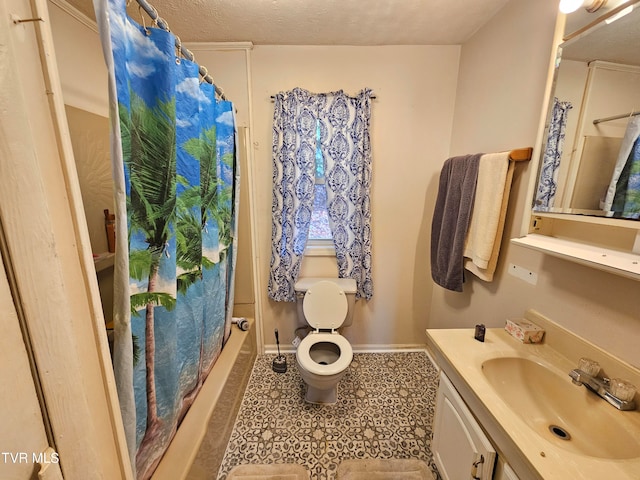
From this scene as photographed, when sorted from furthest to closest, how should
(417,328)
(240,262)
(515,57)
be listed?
(417,328), (240,262), (515,57)

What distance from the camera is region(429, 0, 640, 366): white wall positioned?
878 millimetres

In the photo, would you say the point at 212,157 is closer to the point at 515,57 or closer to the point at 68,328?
the point at 68,328

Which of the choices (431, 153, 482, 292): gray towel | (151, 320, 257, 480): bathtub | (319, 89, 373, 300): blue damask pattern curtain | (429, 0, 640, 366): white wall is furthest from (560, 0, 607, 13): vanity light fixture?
(151, 320, 257, 480): bathtub

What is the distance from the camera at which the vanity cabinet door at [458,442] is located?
0.83 metres

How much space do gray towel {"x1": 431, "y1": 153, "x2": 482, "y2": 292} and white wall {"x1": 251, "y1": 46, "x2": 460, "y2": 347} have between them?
0.26m

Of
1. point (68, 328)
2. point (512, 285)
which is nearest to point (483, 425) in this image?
point (512, 285)

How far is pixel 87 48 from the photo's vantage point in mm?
1369

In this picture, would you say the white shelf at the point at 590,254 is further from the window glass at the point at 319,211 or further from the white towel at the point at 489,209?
the window glass at the point at 319,211

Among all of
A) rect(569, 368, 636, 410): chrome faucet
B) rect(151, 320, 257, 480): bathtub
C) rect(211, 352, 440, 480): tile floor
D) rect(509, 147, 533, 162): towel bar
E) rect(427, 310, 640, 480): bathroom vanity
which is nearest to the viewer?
rect(427, 310, 640, 480): bathroom vanity

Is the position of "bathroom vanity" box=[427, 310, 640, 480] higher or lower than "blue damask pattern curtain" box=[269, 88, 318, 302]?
lower

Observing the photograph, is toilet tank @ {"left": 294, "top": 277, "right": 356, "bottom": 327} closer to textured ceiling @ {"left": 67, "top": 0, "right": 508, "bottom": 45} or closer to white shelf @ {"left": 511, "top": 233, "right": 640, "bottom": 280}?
white shelf @ {"left": 511, "top": 233, "right": 640, "bottom": 280}

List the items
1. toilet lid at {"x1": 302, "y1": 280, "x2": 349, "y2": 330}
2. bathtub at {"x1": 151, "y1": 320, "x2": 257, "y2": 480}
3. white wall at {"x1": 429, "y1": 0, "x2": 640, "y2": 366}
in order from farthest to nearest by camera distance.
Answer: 1. toilet lid at {"x1": 302, "y1": 280, "x2": 349, "y2": 330}
2. bathtub at {"x1": 151, "y1": 320, "x2": 257, "y2": 480}
3. white wall at {"x1": 429, "y1": 0, "x2": 640, "y2": 366}

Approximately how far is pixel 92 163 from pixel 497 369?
7.29 ft

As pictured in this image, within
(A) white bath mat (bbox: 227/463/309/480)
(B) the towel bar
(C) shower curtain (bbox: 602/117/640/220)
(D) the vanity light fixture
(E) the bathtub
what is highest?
(D) the vanity light fixture
